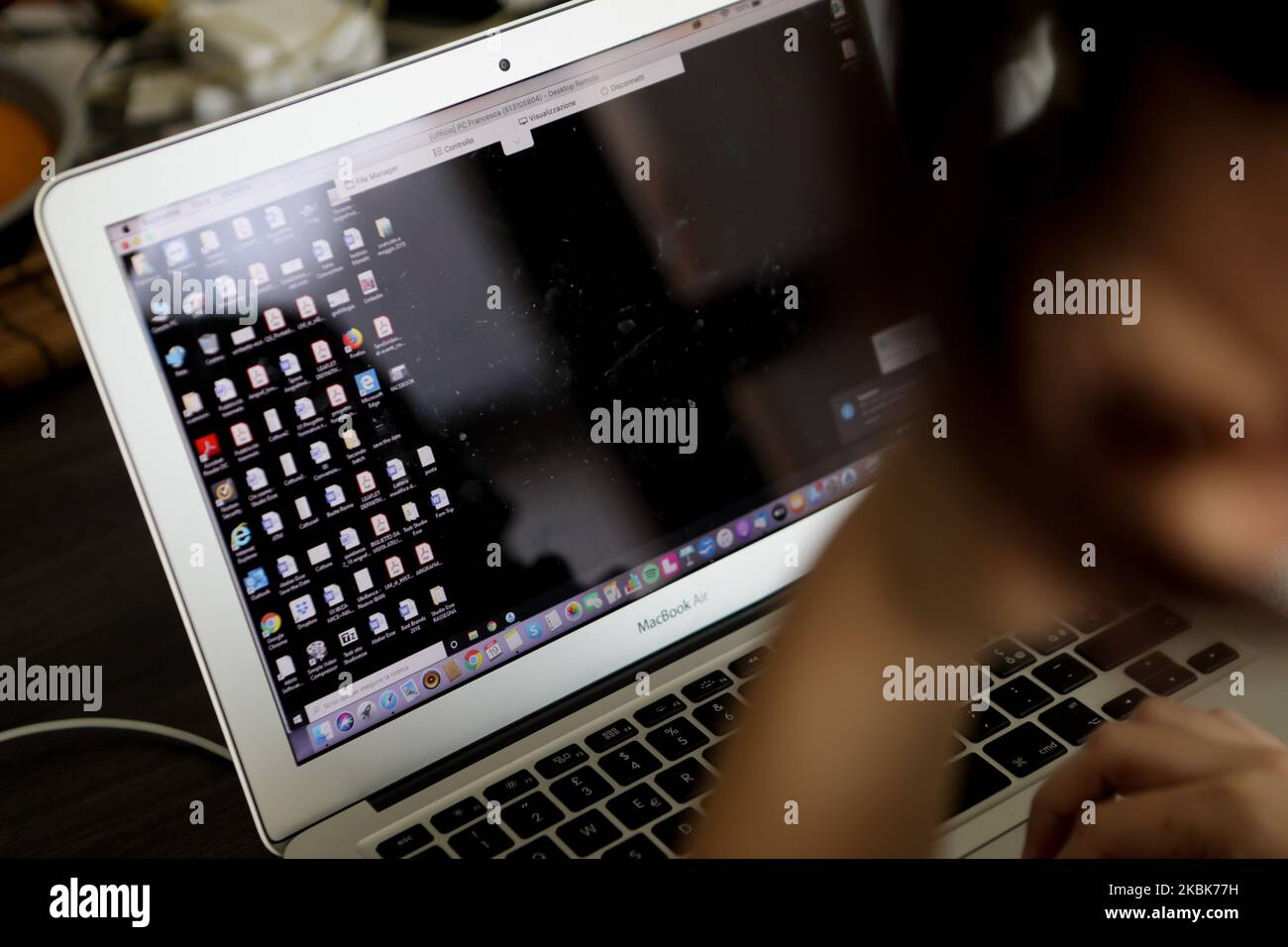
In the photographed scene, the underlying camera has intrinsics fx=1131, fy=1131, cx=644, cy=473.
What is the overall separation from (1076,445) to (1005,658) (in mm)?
237

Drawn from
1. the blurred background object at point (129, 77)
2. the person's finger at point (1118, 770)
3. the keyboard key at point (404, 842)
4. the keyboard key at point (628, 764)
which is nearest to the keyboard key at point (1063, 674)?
the person's finger at point (1118, 770)

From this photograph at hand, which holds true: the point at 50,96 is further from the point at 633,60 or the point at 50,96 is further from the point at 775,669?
the point at 775,669

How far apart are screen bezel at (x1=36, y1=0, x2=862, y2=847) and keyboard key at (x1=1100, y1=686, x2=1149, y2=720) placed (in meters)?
0.25

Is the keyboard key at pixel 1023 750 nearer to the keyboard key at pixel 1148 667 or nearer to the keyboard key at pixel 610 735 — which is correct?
the keyboard key at pixel 1148 667

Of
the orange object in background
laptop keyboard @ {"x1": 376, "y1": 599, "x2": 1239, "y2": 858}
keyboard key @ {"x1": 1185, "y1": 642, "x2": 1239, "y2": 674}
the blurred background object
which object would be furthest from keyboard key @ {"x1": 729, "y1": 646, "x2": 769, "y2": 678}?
the orange object in background

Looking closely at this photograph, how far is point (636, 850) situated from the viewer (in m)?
0.55

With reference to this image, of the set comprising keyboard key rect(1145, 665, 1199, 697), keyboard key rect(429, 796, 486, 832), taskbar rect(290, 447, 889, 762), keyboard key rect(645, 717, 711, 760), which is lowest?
keyboard key rect(1145, 665, 1199, 697)

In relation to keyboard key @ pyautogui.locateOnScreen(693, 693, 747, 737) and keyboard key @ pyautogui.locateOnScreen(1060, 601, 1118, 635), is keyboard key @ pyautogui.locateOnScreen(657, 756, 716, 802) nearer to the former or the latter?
keyboard key @ pyautogui.locateOnScreen(693, 693, 747, 737)

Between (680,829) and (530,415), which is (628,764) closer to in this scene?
(680,829)

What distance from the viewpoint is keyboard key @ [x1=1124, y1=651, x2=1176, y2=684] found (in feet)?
2.00

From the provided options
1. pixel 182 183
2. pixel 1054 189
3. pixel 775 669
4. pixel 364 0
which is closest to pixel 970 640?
pixel 775 669

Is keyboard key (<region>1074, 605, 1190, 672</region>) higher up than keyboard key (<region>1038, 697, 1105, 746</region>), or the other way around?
keyboard key (<region>1074, 605, 1190, 672</region>)

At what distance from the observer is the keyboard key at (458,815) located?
57 cm

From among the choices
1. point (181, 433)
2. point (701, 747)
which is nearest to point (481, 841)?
point (701, 747)
